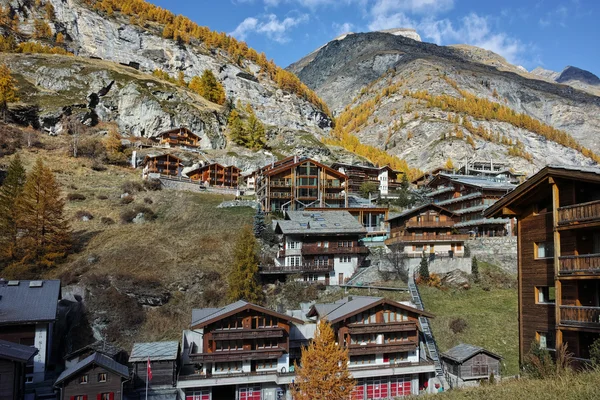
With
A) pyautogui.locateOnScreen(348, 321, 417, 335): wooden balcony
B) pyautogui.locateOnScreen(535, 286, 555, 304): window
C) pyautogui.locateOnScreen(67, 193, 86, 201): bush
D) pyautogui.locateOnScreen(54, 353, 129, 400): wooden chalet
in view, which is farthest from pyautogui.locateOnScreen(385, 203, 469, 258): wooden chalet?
pyautogui.locateOnScreen(67, 193, 86, 201): bush

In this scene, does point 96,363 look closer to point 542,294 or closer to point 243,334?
point 243,334

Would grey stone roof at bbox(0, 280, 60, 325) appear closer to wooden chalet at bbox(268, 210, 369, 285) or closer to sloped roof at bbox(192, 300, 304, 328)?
sloped roof at bbox(192, 300, 304, 328)

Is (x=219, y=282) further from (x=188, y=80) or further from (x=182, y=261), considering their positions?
(x=188, y=80)

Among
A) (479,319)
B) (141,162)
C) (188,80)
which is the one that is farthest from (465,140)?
(479,319)

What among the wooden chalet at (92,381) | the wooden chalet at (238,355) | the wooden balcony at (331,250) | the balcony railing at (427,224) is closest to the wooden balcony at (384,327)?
the wooden chalet at (238,355)

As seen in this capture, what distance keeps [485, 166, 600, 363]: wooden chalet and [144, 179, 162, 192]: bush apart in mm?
69607

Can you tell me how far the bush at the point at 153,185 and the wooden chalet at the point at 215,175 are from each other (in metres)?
15.0

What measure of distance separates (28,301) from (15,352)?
9.73 meters

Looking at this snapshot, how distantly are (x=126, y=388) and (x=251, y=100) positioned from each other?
16530 cm

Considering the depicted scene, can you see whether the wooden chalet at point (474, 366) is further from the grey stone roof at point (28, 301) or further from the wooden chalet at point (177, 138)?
the wooden chalet at point (177, 138)

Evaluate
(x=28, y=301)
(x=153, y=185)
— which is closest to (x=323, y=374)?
(x=28, y=301)

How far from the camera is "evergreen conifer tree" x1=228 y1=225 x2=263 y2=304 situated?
4734 centimetres

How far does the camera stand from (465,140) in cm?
18200

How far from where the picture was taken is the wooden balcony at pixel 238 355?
121ft
